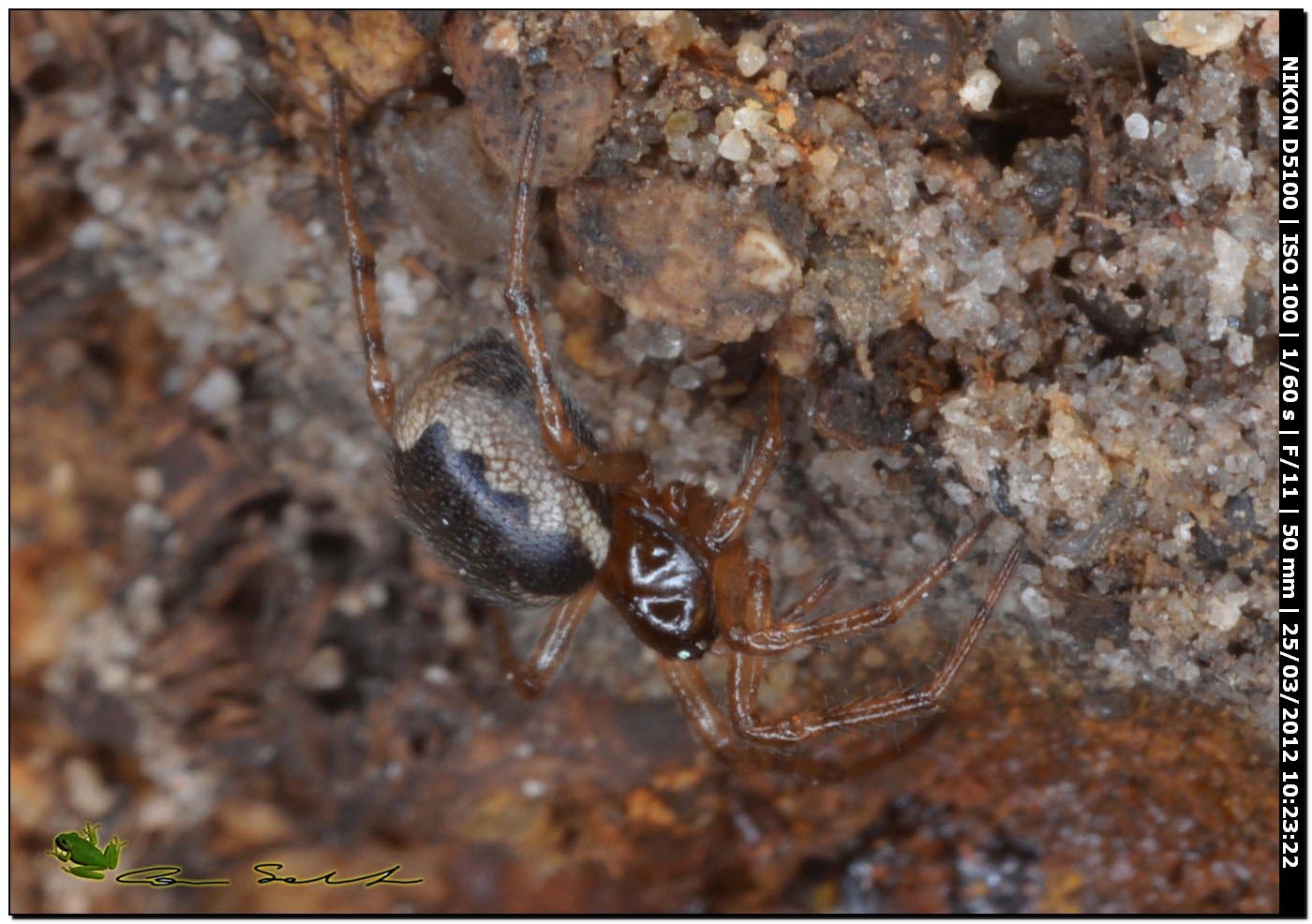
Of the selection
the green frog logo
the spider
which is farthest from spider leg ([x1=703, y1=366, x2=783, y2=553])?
the green frog logo

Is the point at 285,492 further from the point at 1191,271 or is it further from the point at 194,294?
the point at 1191,271

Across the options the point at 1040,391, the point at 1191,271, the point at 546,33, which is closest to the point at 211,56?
the point at 546,33

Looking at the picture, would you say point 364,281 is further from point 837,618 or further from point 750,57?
point 837,618
